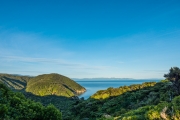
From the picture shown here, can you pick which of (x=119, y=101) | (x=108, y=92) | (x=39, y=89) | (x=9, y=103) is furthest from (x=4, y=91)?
(x=39, y=89)

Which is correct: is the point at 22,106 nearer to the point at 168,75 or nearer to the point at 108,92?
the point at 168,75

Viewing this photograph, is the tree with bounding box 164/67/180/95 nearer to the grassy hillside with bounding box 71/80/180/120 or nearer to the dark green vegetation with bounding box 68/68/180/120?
the dark green vegetation with bounding box 68/68/180/120

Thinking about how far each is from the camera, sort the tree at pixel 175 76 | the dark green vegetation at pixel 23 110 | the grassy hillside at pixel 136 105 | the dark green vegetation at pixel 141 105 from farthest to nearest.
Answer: the tree at pixel 175 76, the dark green vegetation at pixel 23 110, the grassy hillside at pixel 136 105, the dark green vegetation at pixel 141 105

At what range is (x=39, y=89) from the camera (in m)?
172

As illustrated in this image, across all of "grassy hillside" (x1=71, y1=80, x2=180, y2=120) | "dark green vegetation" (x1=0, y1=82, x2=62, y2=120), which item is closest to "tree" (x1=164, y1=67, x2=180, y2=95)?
"grassy hillside" (x1=71, y1=80, x2=180, y2=120)

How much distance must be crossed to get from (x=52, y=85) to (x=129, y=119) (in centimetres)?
17537

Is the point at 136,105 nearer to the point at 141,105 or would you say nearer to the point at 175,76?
the point at 141,105

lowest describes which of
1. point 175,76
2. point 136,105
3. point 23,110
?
point 136,105

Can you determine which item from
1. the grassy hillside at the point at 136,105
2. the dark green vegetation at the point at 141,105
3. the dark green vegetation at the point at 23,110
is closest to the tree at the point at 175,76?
the dark green vegetation at the point at 141,105

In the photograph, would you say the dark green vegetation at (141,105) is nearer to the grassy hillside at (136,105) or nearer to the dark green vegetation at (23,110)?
the grassy hillside at (136,105)

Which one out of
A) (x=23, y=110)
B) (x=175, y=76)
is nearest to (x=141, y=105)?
(x=175, y=76)

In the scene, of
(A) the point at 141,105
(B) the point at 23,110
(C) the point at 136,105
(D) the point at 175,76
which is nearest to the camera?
(B) the point at 23,110

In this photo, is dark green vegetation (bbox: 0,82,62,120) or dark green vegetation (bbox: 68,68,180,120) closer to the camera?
dark green vegetation (bbox: 68,68,180,120)

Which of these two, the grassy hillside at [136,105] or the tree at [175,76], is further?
the tree at [175,76]
